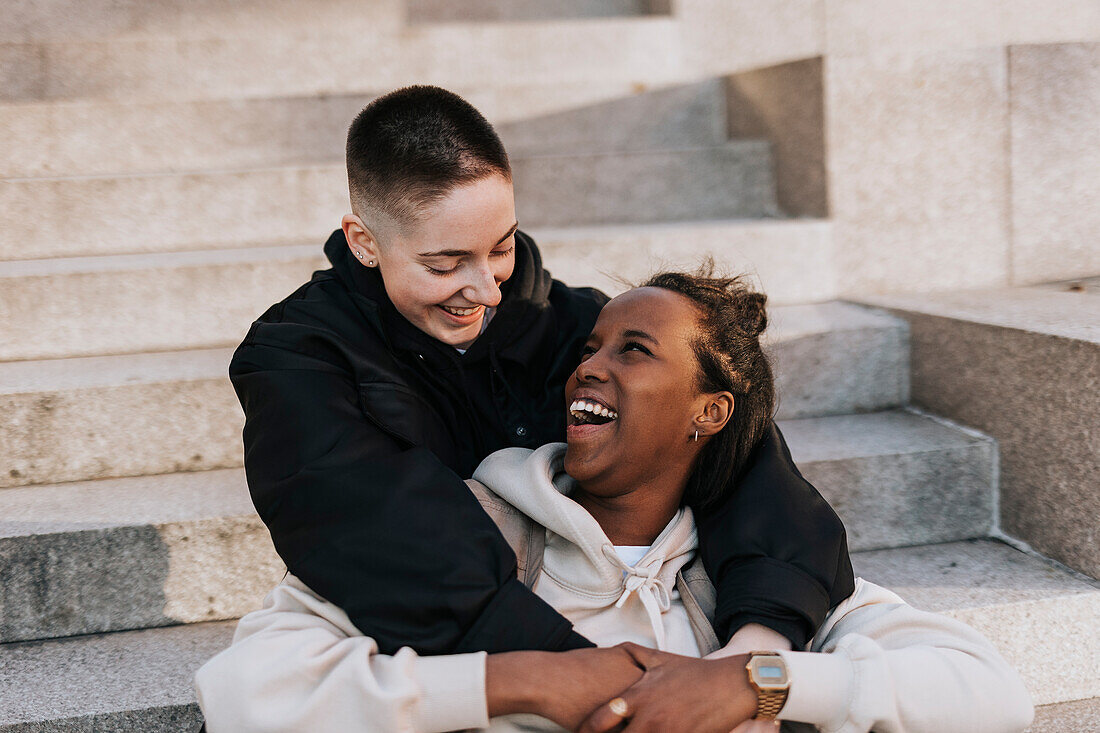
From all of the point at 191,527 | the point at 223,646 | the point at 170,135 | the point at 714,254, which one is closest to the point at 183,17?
the point at 170,135

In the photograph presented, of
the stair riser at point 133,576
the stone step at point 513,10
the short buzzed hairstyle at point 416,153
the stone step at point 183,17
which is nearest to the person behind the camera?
the short buzzed hairstyle at point 416,153

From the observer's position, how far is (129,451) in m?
2.76

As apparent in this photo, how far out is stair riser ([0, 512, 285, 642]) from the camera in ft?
7.66

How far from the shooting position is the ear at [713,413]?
1.97 meters

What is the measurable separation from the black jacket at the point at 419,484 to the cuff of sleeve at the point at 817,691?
0.11 m

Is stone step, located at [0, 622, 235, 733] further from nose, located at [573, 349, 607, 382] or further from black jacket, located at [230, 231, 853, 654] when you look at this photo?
nose, located at [573, 349, 607, 382]

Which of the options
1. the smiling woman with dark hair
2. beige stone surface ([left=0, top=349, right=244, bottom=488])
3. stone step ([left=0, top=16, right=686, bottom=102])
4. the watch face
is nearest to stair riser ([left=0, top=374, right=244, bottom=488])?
beige stone surface ([left=0, top=349, right=244, bottom=488])

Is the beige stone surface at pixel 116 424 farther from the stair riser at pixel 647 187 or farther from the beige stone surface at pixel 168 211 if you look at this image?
the stair riser at pixel 647 187

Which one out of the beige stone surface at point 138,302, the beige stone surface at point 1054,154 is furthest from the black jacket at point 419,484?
the beige stone surface at point 1054,154

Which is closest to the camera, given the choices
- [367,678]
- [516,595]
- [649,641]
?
[367,678]

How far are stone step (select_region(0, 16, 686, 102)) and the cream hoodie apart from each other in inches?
119

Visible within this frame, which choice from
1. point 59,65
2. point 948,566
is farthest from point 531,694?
point 59,65

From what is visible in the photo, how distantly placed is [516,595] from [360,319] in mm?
667

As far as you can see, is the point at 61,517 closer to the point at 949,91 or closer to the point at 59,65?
the point at 59,65
